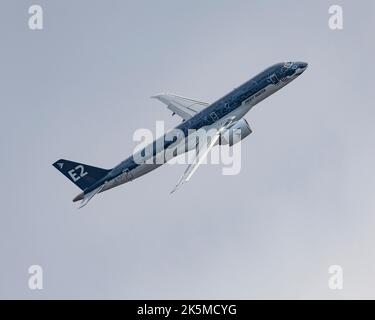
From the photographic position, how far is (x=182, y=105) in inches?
6029

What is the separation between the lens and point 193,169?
127625mm

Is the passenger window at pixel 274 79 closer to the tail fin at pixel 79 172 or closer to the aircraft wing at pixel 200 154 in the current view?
the aircraft wing at pixel 200 154

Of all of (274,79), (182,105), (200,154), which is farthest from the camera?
(182,105)

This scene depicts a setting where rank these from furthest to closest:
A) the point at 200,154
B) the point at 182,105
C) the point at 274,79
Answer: the point at 182,105 → the point at 274,79 → the point at 200,154

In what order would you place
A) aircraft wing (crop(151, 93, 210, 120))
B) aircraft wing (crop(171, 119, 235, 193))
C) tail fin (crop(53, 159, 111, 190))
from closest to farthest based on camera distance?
aircraft wing (crop(171, 119, 235, 193))
tail fin (crop(53, 159, 111, 190))
aircraft wing (crop(151, 93, 210, 120))

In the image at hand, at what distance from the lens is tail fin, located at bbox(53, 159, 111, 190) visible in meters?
139

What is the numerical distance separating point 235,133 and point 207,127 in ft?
16.7

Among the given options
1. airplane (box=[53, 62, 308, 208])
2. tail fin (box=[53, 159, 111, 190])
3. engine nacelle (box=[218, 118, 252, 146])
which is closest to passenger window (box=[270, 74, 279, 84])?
airplane (box=[53, 62, 308, 208])

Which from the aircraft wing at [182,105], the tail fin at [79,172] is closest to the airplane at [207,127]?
the tail fin at [79,172]

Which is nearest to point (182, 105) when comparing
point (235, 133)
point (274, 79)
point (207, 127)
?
point (207, 127)

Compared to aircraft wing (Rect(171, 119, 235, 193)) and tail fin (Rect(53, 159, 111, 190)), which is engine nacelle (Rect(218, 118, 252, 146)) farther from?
tail fin (Rect(53, 159, 111, 190))

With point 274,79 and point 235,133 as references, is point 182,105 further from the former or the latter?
point 274,79

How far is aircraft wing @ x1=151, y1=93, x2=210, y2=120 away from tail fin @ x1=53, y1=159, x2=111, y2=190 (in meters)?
21.6

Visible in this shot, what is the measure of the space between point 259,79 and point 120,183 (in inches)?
1221
